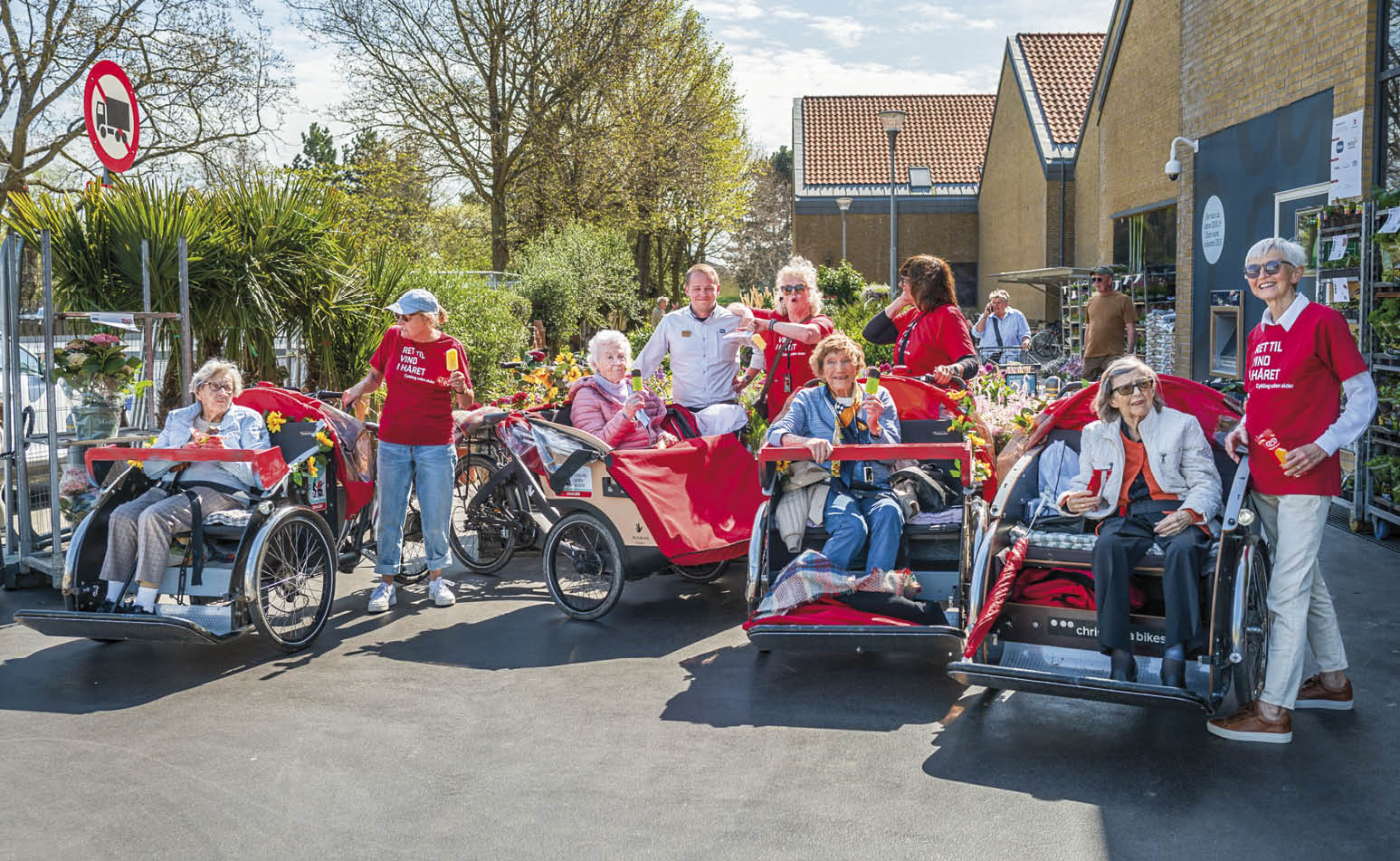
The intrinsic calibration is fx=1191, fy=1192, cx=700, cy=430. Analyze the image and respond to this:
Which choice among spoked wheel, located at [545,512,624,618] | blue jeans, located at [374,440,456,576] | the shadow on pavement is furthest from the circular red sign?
the shadow on pavement

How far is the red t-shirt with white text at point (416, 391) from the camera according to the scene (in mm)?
6855

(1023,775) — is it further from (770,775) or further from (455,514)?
(455,514)

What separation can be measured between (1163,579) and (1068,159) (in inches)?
1143

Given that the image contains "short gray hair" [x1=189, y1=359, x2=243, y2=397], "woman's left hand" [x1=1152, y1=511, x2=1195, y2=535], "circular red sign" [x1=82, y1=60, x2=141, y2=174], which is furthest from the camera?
"circular red sign" [x1=82, y1=60, x2=141, y2=174]

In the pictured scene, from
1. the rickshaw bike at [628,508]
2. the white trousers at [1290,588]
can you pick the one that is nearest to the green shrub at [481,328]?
the rickshaw bike at [628,508]

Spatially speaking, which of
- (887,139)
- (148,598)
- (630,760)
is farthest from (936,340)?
(887,139)

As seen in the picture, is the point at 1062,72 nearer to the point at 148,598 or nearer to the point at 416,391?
Answer: the point at 416,391

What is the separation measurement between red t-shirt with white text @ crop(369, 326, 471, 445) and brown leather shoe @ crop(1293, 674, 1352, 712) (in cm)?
461

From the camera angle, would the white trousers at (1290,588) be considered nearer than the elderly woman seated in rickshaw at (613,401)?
Yes

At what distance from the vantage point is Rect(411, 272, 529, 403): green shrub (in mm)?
12523

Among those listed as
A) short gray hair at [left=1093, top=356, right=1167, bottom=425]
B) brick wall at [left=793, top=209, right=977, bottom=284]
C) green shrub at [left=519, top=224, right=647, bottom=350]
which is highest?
brick wall at [left=793, top=209, right=977, bottom=284]

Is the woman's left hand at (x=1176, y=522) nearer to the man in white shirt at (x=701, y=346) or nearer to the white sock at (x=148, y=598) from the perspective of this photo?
the man in white shirt at (x=701, y=346)

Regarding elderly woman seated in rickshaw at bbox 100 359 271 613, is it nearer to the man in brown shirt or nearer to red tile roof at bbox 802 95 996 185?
the man in brown shirt

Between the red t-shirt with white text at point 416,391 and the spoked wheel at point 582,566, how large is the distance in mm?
957
